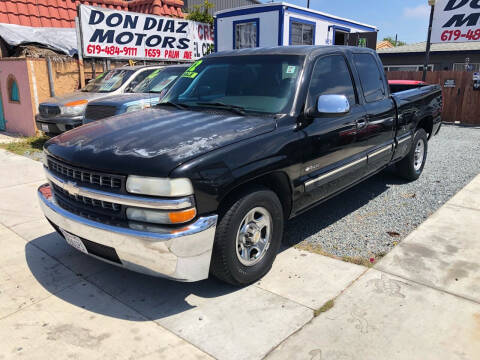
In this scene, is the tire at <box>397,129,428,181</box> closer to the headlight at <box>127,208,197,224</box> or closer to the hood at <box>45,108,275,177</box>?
the hood at <box>45,108,275,177</box>

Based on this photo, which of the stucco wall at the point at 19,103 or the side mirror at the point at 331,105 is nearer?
the side mirror at the point at 331,105

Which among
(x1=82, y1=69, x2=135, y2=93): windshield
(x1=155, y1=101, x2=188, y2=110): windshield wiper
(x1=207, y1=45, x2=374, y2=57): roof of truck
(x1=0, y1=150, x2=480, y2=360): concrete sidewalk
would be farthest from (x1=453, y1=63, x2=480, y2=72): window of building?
(x1=155, y1=101, x2=188, y2=110): windshield wiper

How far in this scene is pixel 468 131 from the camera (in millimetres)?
11516

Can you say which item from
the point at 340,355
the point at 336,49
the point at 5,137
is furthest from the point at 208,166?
the point at 5,137

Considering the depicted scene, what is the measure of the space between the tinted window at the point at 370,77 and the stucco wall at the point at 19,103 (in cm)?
883

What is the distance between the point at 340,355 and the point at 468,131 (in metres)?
11.0

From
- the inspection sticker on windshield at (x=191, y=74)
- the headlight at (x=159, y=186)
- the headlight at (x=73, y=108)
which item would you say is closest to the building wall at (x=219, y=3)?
the headlight at (x=73, y=108)

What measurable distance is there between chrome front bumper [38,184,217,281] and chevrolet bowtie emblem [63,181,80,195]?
0.22 metres

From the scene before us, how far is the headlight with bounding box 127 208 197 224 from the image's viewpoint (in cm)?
269

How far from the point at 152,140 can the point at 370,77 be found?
3.02m

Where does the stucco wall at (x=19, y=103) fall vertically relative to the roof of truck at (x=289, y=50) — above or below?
below

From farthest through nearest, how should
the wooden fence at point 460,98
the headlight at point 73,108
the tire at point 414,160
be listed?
the wooden fence at point 460,98 → the headlight at point 73,108 → the tire at point 414,160

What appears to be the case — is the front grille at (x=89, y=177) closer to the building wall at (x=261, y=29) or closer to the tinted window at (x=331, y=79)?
the tinted window at (x=331, y=79)

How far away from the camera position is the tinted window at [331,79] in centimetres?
388
